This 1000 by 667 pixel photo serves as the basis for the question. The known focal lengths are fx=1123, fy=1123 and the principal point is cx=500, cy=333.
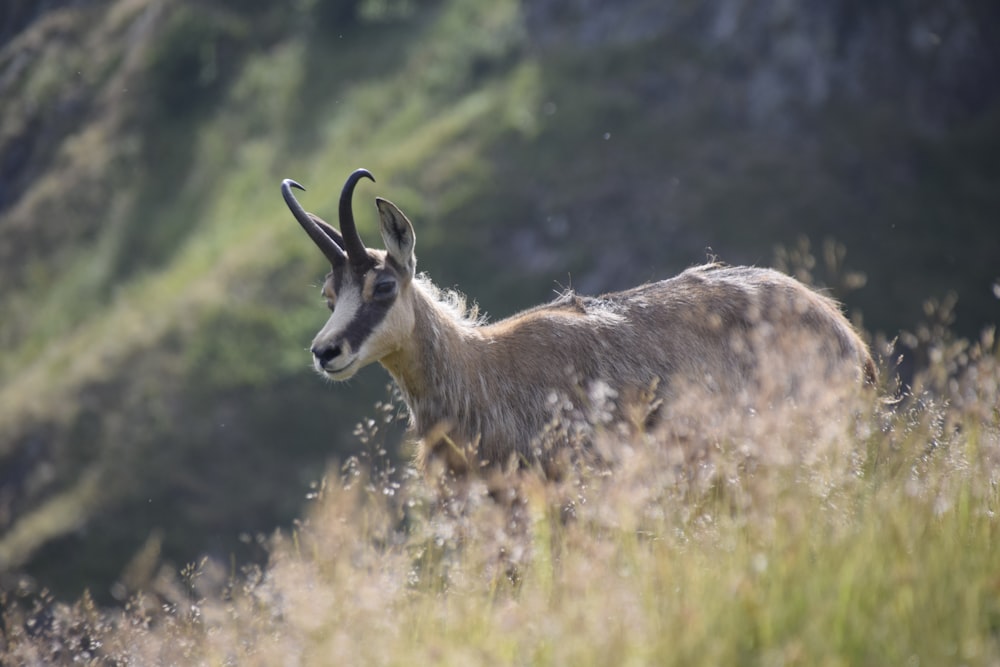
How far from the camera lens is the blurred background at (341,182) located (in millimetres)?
34594

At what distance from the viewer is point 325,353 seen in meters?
8.23

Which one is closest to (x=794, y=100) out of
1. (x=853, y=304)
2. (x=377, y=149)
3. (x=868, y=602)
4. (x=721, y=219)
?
(x=721, y=219)

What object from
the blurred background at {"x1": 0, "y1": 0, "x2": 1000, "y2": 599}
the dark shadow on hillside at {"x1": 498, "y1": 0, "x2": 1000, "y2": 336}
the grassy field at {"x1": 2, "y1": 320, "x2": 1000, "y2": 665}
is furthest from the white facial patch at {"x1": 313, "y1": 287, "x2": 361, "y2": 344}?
the dark shadow on hillside at {"x1": 498, "y1": 0, "x2": 1000, "y2": 336}

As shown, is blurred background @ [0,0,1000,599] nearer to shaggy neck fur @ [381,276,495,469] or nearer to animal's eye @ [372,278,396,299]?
shaggy neck fur @ [381,276,495,469]

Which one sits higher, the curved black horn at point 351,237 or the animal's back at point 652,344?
the curved black horn at point 351,237

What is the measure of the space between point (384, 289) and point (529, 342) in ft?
4.44

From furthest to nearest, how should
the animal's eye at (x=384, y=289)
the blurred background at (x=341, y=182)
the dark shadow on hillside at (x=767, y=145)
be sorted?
1. the dark shadow on hillside at (x=767, y=145)
2. the blurred background at (x=341, y=182)
3. the animal's eye at (x=384, y=289)

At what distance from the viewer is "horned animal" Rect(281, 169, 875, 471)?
346 inches

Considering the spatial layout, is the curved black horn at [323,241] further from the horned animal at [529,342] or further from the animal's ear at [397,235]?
the animal's ear at [397,235]

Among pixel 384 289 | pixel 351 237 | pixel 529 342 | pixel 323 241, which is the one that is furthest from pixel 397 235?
pixel 529 342

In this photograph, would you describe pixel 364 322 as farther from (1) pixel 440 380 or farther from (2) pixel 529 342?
(2) pixel 529 342

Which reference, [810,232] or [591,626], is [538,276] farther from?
[591,626]

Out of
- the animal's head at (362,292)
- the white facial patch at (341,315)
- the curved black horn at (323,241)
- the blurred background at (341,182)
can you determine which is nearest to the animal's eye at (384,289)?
the animal's head at (362,292)

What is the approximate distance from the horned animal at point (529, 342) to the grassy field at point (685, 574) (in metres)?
2.19
